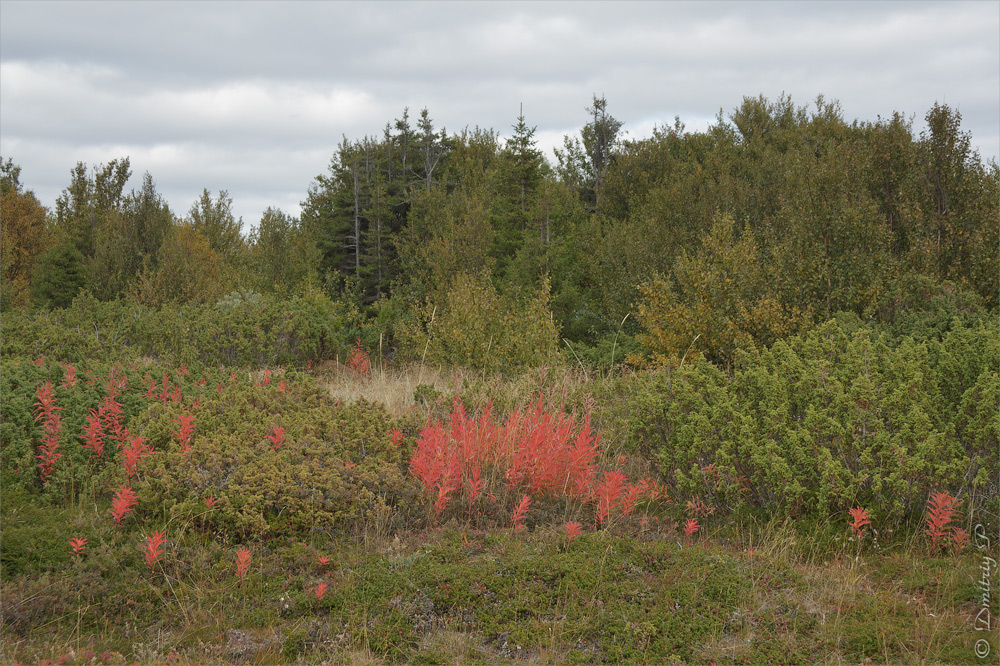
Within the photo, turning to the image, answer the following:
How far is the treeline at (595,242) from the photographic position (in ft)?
32.7

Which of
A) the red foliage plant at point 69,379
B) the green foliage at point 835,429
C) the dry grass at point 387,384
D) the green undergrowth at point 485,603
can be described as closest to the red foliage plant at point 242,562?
the green undergrowth at point 485,603

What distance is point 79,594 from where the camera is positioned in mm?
3451

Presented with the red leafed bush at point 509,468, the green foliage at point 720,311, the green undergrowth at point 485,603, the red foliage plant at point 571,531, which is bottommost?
the green undergrowth at point 485,603

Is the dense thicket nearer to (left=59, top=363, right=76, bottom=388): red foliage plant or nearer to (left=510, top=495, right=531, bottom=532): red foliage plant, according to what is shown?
(left=510, top=495, right=531, bottom=532): red foliage plant

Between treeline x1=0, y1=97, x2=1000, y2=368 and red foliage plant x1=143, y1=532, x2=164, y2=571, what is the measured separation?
3.86 m

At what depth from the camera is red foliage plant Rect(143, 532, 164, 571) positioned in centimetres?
343

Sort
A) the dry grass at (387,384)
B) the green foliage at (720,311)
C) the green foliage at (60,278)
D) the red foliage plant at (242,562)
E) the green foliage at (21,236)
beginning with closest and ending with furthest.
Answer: the red foliage plant at (242,562) < the dry grass at (387,384) < the green foliage at (720,311) < the green foliage at (60,278) < the green foliage at (21,236)

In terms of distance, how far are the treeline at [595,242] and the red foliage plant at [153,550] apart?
3859 mm

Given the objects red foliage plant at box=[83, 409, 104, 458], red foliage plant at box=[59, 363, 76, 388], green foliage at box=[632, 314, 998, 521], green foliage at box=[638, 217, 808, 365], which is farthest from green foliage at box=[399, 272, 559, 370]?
red foliage plant at box=[83, 409, 104, 458]

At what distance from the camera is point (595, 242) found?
17.8m

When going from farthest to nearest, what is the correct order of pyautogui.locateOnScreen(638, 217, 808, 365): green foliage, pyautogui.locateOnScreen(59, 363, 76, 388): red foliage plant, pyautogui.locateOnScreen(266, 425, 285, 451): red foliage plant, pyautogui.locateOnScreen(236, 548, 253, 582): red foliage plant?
pyautogui.locateOnScreen(638, 217, 808, 365): green foliage, pyautogui.locateOnScreen(59, 363, 76, 388): red foliage plant, pyautogui.locateOnScreen(266, 425, 285, 451): red foliage plant, pyautogui.locateOnScreen(236, 548, 253, 582): red foliage plant

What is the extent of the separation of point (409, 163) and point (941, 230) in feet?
47.9

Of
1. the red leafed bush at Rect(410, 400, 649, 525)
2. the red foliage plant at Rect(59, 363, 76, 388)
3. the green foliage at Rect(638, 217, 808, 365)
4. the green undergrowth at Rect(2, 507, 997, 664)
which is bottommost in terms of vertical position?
the green undergrowth at Rect(2, 507, 997, 664)

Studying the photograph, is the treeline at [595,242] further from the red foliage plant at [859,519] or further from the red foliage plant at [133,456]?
the red foliage plant at [133,456]
